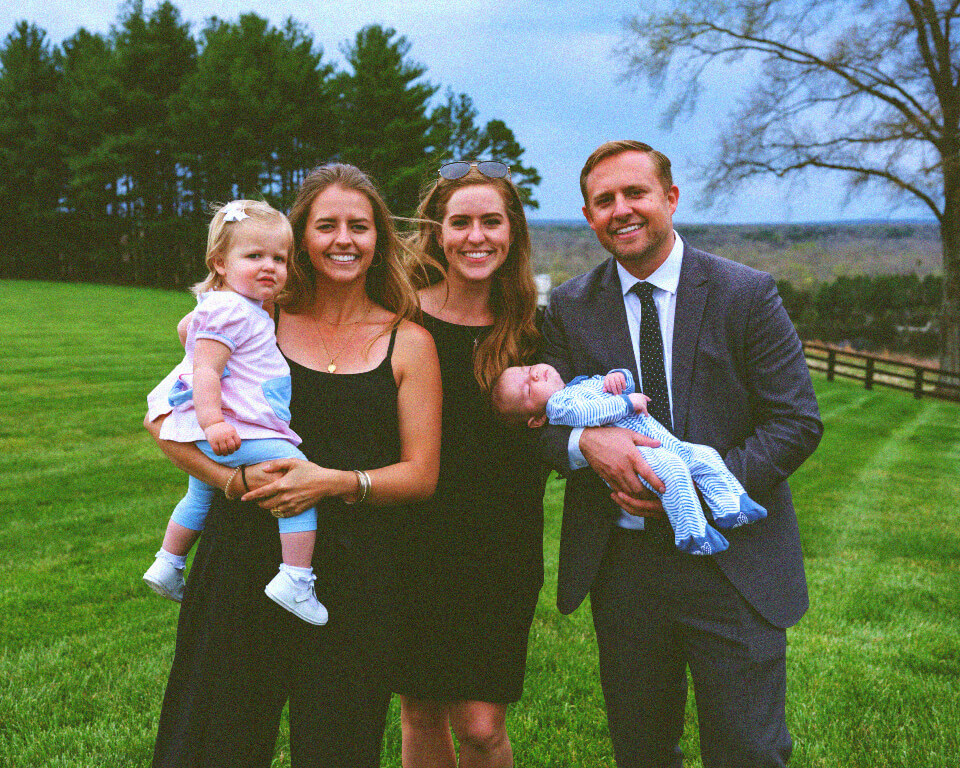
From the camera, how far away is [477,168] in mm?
2930

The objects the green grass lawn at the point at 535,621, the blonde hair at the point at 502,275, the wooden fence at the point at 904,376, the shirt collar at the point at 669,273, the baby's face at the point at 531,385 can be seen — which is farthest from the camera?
the wooden fence at the point at 904,376

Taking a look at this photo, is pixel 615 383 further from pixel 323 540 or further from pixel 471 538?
pixel 323 540

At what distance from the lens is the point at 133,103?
4166 centimetres

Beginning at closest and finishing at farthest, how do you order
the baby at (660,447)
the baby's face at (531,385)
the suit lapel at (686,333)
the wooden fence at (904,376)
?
1. the baby at (660,447)
2. the suit lapel at (686,333)
3. the baby's face at (531,385)
4. the wooden fence at (904,376)

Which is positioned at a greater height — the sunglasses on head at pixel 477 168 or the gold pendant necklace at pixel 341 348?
the sunglasses on head at pixel 477 168

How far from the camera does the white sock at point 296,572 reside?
6.80 ft

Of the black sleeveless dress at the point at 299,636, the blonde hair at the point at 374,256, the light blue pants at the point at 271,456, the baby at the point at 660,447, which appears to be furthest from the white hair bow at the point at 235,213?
the baby at the point at 660,447

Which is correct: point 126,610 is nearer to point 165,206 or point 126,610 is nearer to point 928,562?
point 928,562

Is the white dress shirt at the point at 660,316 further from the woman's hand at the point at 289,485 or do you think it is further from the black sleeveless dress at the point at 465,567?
the woman's hand at the point at 289,485

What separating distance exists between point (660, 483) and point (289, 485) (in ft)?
3.78

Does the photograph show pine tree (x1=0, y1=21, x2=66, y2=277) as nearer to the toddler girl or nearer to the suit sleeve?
the toddler girl

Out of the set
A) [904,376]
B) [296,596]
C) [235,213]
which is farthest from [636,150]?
[904,376]

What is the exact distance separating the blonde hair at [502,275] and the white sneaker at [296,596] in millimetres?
1080

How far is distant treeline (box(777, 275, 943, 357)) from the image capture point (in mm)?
38781
